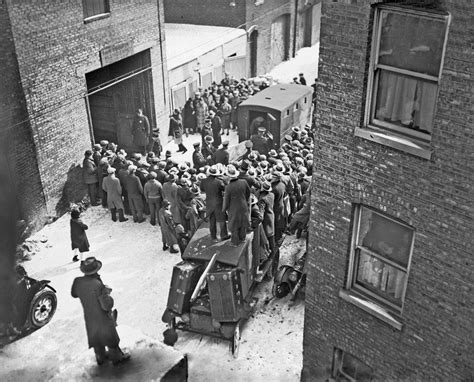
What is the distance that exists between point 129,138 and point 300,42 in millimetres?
19303

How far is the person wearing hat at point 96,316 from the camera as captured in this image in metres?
8.31

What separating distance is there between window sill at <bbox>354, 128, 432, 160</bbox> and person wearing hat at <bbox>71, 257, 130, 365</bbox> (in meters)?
4.36

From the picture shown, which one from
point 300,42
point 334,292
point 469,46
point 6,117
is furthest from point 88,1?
point 300,42

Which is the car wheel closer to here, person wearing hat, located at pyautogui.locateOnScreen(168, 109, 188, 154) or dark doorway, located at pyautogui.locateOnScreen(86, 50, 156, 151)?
dark doorway, located at pyautogui.locateOnScreen(86, 50, 156, 151)

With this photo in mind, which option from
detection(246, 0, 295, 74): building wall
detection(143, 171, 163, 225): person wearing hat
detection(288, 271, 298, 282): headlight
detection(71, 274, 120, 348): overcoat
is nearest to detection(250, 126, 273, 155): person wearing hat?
detection(143, 171, 163, 225): person wearing hat

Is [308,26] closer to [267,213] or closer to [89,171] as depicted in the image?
[89,171]

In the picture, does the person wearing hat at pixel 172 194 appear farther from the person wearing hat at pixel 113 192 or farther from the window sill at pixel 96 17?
the window sill at pixel 96 17

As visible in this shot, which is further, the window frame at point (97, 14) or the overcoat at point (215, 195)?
the window frame at point (97, 14)

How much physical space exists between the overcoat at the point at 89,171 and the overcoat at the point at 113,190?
36.5 inches

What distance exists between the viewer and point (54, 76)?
587 inches

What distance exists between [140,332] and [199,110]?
13059mm

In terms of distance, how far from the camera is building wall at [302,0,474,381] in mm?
6234

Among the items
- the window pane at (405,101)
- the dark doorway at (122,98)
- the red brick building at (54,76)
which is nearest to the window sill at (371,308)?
the window pane at (405,101)

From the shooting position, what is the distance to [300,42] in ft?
117
